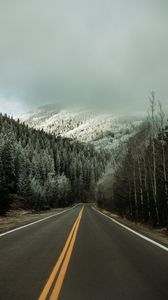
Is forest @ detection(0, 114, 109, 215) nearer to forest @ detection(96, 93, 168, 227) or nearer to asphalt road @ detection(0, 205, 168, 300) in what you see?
forest @ detection(96, 93, 168, 227)

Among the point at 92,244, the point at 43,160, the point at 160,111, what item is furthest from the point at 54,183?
the point at 92,244

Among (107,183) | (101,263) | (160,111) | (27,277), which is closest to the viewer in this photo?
(27,277)

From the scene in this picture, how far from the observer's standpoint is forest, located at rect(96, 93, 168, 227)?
82.1ft

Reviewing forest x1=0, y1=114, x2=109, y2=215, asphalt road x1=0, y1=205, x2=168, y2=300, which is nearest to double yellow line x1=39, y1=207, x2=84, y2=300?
asphalt road x1=0, y1=205, x2=168, y2=300

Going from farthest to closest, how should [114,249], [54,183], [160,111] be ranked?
[54,183] → [160,111] → [114,249]

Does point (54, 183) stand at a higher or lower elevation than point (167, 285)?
higher

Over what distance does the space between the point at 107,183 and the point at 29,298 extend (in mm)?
73840

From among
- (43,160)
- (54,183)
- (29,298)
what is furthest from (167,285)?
(43,160)

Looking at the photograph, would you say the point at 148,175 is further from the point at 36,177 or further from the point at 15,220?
the point at 36,177

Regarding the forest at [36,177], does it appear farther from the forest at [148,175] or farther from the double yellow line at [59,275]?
the double yellow line at [59,275]

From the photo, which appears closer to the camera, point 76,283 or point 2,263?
point 76,283

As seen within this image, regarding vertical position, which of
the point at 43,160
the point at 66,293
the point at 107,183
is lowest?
the point at 66,293

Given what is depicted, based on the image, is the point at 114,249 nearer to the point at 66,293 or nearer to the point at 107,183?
the point at 66,293

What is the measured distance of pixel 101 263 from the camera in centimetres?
865
